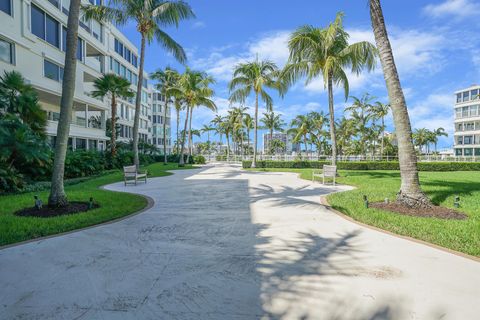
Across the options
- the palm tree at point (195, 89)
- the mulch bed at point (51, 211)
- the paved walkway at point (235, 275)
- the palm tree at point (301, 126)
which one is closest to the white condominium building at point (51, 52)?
the palm tree at point (195, 89)

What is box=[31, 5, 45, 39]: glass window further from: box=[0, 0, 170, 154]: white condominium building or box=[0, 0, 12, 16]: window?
box=[0, 0, 12, 16]: window

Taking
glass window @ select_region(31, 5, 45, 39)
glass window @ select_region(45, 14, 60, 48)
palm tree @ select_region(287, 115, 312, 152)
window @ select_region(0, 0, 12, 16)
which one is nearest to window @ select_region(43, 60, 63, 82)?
glass window @ select_region(45, 14, 60, 48)

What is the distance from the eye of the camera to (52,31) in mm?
20641

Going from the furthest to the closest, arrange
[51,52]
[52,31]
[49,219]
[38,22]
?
[52,31] < [51,52] < [38,22] < [49,219]

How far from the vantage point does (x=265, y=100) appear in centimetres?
2778

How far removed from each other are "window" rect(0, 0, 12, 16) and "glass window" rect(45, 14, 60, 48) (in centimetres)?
354

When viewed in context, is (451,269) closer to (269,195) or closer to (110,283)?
(110,283)

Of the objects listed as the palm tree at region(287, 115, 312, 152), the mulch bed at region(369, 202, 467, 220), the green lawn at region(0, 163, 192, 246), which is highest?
the palm tree at region(287, 115, 312, 152)

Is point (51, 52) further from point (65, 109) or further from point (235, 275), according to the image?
point (235, 275)

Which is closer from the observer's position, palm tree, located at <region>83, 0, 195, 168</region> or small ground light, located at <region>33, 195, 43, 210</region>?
small ground light, located at <region>33, 195, 43, 210</region>

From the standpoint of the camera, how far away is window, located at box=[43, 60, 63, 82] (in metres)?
19.8

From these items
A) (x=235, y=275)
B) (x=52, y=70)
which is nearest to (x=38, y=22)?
(x=52, y=70)

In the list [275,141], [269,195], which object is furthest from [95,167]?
[275,141]

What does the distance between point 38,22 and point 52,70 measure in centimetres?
324
